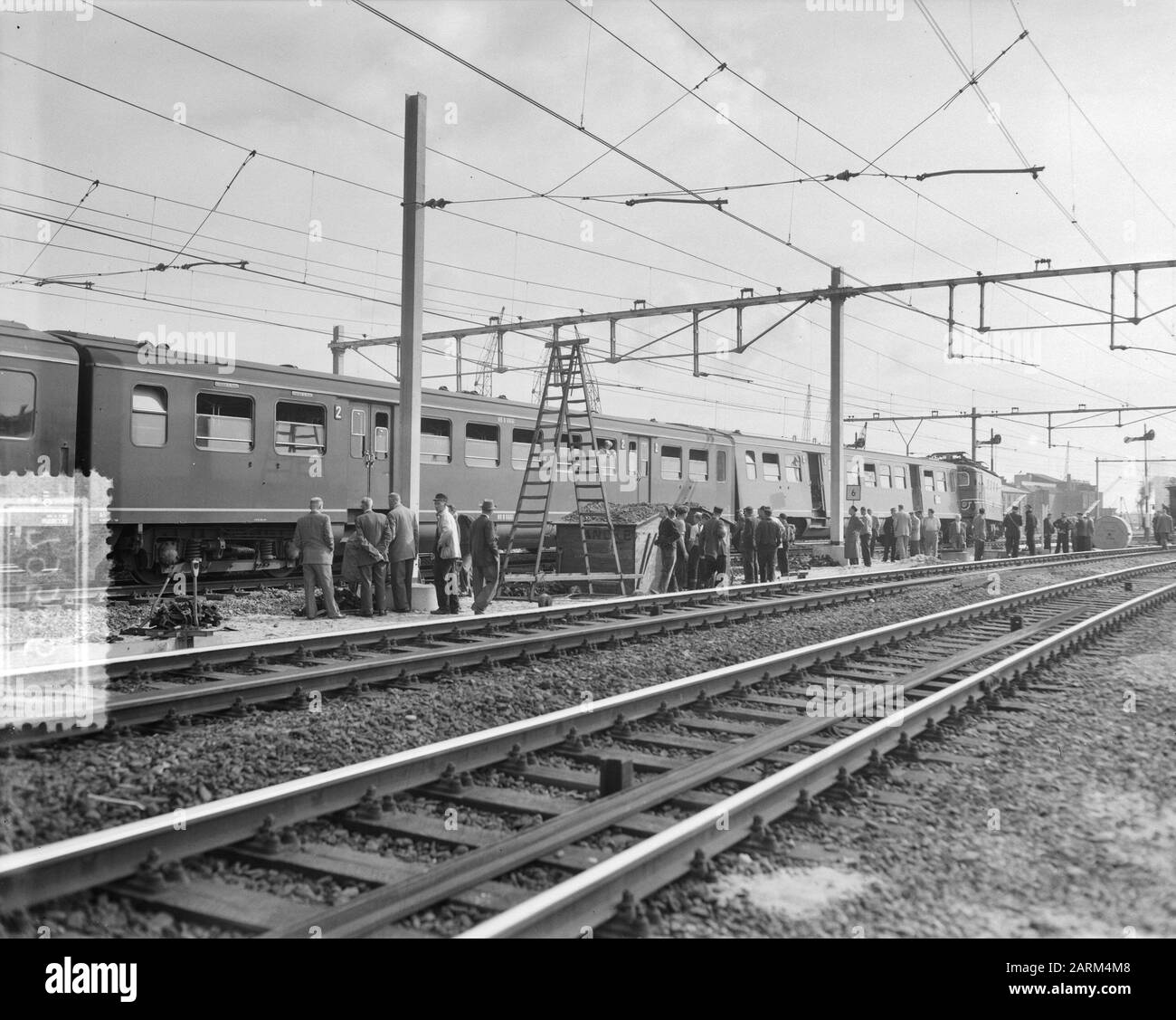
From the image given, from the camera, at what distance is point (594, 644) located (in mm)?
9812

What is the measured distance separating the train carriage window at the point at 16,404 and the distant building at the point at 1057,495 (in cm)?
3170

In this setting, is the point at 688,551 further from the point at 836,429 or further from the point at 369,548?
the point at 836,429

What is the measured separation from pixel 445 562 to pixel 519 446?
578 cm

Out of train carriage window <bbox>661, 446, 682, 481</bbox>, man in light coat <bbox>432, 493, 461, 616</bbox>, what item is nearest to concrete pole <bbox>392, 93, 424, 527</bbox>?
man in light coat <bbox>432, 493, 461, 616</bbox>

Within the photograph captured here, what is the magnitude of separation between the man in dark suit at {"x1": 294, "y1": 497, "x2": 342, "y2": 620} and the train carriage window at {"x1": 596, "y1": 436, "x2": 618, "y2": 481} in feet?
28.1

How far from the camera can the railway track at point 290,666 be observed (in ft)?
20.1

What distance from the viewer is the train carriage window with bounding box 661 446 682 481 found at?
21.7 m

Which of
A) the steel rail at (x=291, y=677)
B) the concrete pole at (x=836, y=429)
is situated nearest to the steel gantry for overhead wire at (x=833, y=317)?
the concrete pole at (x=836, y=429)

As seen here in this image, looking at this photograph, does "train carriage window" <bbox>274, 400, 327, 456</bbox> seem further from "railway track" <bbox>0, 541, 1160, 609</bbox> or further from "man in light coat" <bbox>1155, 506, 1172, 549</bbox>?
"man in light coat" <bbox>1155, 506, 1172, 549</bbox>

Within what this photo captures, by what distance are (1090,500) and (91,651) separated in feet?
287

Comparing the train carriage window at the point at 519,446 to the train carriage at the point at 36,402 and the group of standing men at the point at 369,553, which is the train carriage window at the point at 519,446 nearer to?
the group of standing men at the point at 369,553

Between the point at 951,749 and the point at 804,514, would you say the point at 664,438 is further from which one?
the point at 951,749

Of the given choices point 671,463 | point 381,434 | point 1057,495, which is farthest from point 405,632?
point 1057,495
